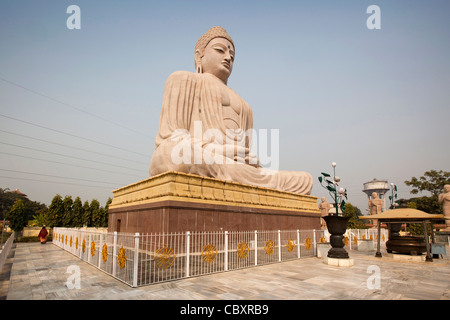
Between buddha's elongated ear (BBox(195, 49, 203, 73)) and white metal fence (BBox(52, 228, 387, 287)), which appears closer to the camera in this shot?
white metal fence (BBox(52, 228, 387, 287))

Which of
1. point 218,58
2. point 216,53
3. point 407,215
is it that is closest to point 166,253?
point 407,215

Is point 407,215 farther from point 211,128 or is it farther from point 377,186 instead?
point 377,186

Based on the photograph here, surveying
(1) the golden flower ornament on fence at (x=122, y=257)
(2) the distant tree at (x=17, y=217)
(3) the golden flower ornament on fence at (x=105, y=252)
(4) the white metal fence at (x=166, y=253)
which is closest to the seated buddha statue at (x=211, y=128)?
(4) the white metal fence at (x=166, y=253)

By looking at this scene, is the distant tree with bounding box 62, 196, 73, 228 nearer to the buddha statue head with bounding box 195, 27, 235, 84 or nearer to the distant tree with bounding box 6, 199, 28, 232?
the distant tree with bounding box 6, 199, 28, 232

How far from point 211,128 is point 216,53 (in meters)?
4.50

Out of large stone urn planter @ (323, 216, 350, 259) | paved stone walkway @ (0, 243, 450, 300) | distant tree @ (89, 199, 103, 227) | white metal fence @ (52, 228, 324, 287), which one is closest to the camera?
paved stone walkway @ (0, 243, 450, 300)

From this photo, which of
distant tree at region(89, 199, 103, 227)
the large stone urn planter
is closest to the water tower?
distant tree at region(89, 199, 103, 227)

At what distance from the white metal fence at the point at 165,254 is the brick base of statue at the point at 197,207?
1.47 feet

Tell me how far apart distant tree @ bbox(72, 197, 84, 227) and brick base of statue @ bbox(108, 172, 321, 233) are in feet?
48.3

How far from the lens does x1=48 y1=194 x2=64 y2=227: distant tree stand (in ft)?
78.2

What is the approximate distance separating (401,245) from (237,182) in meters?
5.85

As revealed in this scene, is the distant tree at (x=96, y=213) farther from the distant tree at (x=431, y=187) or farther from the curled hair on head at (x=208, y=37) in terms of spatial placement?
the distant tree at (x=431, y=187)

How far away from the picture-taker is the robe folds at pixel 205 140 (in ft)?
32.8
